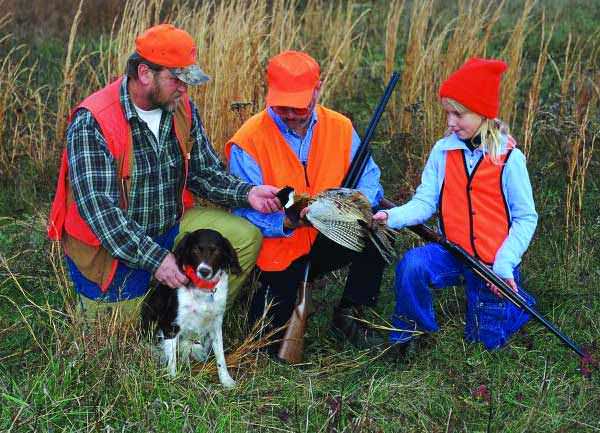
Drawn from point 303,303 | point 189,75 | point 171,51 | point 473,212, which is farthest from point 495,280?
point 171,51

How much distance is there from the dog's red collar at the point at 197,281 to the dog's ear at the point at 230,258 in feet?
0.38

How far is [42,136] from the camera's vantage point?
6293 mm

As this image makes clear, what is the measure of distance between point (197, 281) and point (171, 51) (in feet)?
3.24

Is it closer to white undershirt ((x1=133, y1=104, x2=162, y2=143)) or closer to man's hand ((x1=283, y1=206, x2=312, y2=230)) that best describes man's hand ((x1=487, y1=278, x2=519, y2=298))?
man's hand ((x1=283, y1=206, x2=312, y2=230))

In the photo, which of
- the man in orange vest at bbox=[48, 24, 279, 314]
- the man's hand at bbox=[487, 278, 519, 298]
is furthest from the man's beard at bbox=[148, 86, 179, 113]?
the man's hand at bbox=[487, 278, 519, 298]

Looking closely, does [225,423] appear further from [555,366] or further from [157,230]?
[555,366]

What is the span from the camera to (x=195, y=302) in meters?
3.71

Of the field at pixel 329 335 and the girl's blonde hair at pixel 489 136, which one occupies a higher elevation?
the girl's blonde hair at pixel 489 136

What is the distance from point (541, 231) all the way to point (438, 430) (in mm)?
2203

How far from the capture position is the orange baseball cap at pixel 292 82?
3.98m

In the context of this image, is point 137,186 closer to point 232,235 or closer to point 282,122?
point 232,235

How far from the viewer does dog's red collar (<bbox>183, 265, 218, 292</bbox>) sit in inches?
144

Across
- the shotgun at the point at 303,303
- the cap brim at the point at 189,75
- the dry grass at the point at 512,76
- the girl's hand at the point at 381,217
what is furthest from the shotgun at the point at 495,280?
the dry grass at the point at 512,76

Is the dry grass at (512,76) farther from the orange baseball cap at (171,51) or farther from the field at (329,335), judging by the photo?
the orange baseball cap at (171,51)
